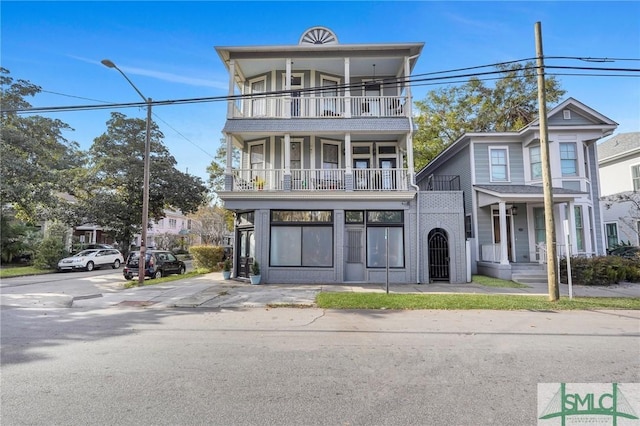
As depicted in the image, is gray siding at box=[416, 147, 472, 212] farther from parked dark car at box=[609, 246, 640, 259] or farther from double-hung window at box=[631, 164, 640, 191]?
double-hung window at box=[631, 164, 640, 191]

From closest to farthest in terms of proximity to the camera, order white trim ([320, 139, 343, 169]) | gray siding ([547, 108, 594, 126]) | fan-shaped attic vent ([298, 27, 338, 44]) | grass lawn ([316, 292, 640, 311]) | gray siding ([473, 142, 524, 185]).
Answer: grass lawn ([316, 292, 640, 311])
fan-shaped attic vent ([298, 27, 338, 44])
white trim ([320, 139, 343, 169])
gray siding ([547, 108, 594, 126])
gray siding ([473, 142, 524, 185])

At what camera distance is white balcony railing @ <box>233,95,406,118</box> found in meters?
14.8

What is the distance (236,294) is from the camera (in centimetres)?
1143

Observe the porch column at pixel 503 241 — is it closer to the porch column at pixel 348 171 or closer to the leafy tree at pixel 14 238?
the porch column at pixel 348 171

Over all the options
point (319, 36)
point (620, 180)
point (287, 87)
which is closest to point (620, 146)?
point (620, 180)

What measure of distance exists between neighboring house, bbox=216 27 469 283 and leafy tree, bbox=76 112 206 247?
15.6m

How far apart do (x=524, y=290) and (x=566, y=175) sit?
7.98 metres

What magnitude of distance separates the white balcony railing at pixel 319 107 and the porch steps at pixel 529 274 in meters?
8.52

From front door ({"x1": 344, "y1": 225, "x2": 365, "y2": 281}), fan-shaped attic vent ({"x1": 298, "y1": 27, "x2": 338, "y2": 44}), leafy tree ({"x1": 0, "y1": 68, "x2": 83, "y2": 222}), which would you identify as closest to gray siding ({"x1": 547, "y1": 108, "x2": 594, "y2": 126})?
front door ({"x1": 344, "y1": 225, "x2": 365, "y2": 281})

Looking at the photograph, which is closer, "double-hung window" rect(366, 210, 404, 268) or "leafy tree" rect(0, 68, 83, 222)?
"double-hung window" rect(366, 210, 404, 268)

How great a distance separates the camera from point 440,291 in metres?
11.9

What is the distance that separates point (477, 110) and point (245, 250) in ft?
74.6

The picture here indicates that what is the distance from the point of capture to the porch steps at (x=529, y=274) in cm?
1413

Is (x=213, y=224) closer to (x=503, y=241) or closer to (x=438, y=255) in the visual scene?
(x=438, y=255)
